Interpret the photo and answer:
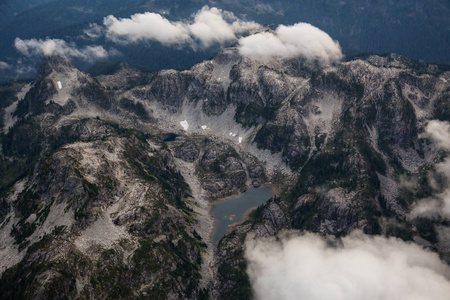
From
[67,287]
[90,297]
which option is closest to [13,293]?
[67,287]

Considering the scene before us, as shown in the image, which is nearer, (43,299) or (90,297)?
(43,299)

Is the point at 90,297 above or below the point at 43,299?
A: below

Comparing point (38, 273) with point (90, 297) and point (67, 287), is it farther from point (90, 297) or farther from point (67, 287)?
point (90, 297)

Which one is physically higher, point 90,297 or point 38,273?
point 38,273

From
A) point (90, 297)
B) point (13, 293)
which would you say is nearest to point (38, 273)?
point (13, 293)

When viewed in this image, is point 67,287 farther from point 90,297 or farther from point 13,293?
point 13,293

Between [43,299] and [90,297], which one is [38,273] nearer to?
[43,299]

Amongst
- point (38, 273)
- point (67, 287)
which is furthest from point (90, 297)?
point (38, 273)
